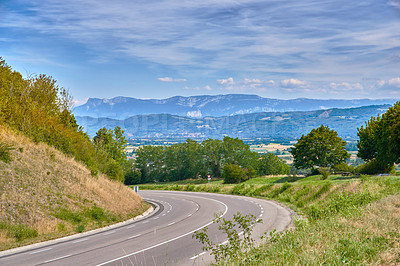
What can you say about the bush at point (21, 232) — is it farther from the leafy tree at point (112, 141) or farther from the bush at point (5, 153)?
the leafy tree at point (112, 141)

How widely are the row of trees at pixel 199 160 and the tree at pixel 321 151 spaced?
3100 centimetres

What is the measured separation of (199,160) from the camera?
351 ft

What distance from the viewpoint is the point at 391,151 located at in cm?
4881

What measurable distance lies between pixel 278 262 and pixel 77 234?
1313cm

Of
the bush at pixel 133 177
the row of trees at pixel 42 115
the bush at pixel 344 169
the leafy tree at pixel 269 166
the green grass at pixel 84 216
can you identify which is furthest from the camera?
the leafy tree at pixel 269 166

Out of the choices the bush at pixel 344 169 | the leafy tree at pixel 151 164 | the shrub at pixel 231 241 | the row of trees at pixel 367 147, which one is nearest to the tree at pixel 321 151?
the row of trees at pixel 367 147

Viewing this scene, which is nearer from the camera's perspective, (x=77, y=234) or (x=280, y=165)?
(x=77, y=234)

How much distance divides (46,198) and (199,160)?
291ft

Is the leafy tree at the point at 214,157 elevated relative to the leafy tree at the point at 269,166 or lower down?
elevated

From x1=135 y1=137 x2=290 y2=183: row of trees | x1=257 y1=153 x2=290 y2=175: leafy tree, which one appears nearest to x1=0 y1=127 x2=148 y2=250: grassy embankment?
x1=135 y1=137 x2=290 y2=183: row of trees

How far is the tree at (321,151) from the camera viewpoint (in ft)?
230

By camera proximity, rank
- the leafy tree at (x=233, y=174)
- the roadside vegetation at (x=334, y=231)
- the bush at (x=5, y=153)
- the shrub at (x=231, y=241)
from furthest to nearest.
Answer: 1. the leafy tree at (x=233, y=174)
2. the bush at (x=5, y=153)
3. the shrub at (x=231, y=241)
4. the roadside vegetation at (x=334, y=231)

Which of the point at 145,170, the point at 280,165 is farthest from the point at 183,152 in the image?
the point at 280,165

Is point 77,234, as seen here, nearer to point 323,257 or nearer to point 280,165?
point 323,257
